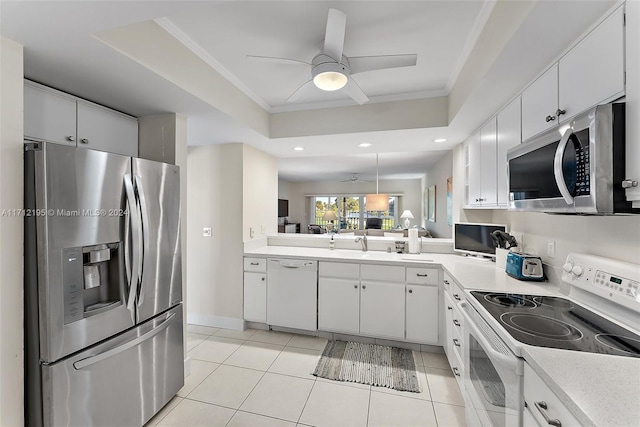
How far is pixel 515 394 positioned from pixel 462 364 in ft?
2.67

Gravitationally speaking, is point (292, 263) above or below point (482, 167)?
below

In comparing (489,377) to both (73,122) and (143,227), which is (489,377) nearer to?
(143,227)

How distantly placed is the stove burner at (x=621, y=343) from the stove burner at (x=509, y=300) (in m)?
0.36

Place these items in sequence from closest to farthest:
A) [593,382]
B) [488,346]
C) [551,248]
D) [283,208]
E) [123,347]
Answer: [593,382]
[488,346]
[123,347]
[551,248]
[283,208]

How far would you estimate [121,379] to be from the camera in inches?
61.5

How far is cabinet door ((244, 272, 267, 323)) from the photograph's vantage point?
3.04 meters

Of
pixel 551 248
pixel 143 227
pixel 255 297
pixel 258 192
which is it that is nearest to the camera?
pixel 143 227

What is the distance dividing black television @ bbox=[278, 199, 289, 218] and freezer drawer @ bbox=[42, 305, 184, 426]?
6.85 metres

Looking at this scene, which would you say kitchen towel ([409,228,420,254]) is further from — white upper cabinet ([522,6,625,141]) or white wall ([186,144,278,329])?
white wall ([186,144,278,329])

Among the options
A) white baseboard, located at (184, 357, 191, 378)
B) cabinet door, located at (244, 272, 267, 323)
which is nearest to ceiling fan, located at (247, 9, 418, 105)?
cabinet door, located at (244, 272, 267, 323)

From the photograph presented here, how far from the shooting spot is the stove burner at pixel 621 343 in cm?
97

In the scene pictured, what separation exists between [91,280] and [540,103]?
264cm

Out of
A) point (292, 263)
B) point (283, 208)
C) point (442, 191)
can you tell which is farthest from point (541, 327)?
point (283, 208)

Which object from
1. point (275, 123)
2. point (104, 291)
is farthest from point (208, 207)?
point (104, 291)
